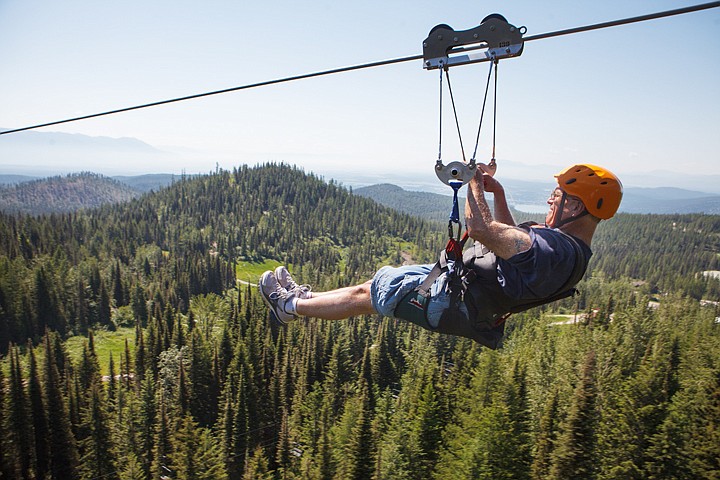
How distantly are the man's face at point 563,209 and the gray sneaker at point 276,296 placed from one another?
3.71m

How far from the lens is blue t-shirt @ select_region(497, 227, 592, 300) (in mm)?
4391

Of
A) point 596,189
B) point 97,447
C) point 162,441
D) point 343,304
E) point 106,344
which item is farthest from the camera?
point 106,344

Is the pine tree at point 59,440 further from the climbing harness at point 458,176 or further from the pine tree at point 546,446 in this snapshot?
the climbing harness at point 458,176

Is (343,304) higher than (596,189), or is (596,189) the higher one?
(596,189)

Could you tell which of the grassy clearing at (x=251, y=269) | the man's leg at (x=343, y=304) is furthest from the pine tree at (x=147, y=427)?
the grassy clearing at (x=251, y=269)

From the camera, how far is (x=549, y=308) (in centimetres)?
10700

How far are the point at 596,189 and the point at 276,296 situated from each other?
446 centimetres

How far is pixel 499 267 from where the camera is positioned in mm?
4781

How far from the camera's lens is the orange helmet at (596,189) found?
4.68 metres

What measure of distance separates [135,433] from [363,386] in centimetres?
2127

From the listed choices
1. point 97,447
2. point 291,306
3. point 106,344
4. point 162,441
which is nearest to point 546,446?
point 291,306

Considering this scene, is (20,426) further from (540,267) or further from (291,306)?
(540,267)

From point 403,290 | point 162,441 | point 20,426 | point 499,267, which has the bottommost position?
point 162,441

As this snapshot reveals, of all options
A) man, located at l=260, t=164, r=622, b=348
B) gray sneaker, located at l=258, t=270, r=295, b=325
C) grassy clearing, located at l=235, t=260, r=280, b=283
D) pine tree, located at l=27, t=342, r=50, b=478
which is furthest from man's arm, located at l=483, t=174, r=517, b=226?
grassy clearing, located at l=235, t=260, r=280, b=283
